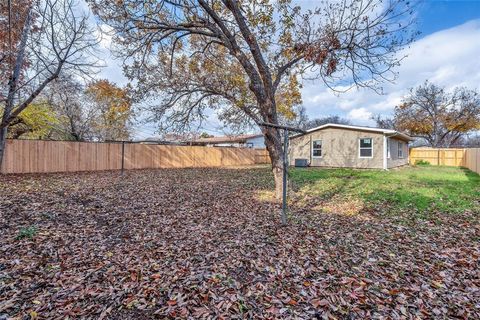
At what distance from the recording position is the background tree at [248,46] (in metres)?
5.58

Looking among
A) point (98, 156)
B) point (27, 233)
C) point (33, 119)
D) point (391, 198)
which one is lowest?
point (27, 233)

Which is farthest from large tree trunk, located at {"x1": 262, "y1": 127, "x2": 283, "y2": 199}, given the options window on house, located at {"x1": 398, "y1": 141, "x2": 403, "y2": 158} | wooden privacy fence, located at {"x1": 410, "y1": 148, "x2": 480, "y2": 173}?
wooden privacy fence, located at {"x1": 410, "y1": 148, "x2": 480, "y2": 173}

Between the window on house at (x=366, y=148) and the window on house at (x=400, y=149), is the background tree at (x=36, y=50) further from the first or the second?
the window on house at (x=400, y=149)

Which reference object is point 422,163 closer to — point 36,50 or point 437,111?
point 437,111

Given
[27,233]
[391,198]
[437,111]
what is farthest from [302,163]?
[437,111]

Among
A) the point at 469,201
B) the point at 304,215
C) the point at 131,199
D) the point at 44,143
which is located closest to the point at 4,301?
the point at 131,199

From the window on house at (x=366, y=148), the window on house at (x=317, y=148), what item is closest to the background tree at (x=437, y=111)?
the window on house at (x=366, y=148)

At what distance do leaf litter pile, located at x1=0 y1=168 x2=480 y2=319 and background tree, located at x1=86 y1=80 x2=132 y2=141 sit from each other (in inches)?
160

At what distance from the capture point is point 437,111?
25.3 meters

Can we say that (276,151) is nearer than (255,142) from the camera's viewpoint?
Yes

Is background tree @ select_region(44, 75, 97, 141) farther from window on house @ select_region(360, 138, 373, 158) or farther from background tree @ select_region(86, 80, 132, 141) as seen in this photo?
window on house @ select_region(360, 138, 373, 158)

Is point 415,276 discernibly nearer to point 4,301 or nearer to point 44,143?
point 4,301

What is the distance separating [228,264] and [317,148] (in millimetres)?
15320

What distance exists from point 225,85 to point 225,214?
5385mm
